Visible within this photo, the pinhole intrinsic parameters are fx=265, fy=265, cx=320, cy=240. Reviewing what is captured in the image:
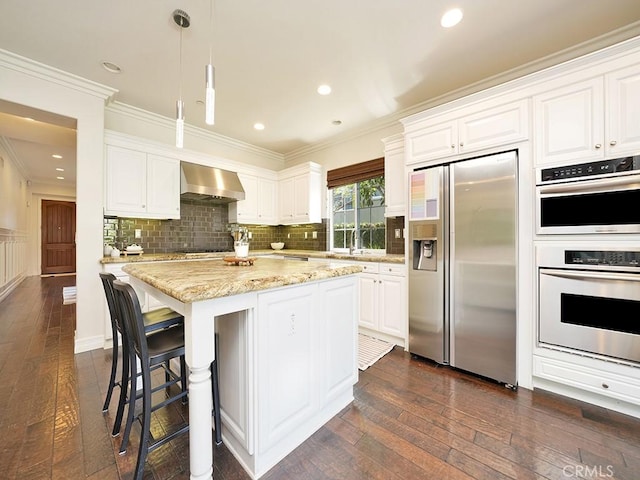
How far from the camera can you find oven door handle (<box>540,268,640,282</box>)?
1.72 metres

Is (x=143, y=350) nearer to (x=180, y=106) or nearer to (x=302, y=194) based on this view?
(x=180, y=106)

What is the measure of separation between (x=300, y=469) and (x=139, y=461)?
30.0 inches

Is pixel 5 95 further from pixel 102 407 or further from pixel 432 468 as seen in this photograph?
pixel 432 468

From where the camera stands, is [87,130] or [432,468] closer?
A: [432,468]

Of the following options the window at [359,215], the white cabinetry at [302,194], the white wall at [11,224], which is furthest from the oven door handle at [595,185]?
the white wall at [11,224]

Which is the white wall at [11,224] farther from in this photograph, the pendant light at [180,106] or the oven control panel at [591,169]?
the oven control panel at [591,169]

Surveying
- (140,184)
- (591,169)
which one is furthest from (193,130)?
(591,169)

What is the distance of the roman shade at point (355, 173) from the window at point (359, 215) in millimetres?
84

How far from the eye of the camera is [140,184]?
337cm

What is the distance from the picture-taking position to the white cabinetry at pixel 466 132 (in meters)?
2.13

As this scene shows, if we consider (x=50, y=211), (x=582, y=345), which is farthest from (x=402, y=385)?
(x=50, y=211)

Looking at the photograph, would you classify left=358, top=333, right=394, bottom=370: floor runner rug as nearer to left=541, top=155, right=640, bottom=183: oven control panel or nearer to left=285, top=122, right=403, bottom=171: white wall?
left=541, top=155, right=640, bottom=183: oven control panel

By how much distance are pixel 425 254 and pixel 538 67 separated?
83.5 inches

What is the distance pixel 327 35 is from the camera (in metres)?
2.22
